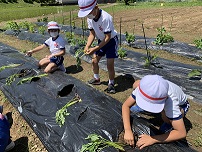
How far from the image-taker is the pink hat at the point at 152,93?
190 cm

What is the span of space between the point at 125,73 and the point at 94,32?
50.5 inches

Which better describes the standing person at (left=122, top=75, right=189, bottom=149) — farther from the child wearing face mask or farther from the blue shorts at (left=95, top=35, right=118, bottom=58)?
the child wearing face mask

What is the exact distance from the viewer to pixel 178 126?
220 cm

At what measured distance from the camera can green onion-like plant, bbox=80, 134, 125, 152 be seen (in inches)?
84.9

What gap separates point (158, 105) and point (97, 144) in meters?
0.71

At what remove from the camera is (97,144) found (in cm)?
220

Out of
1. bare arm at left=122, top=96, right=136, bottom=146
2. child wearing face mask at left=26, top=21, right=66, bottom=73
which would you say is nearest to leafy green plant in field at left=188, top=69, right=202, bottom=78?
bare arm at left=122, top=96, right=136, bottom=146

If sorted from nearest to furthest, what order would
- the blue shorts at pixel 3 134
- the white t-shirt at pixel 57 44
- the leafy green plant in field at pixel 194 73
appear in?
the blue shorts at pixel 3 134 → the leafy green plant in field at pixel 194 73 → the white t-shirt at pixel 57 44

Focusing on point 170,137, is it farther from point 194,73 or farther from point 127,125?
point 194,73

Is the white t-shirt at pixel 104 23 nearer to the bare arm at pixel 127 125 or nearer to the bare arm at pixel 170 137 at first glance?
the bare arm at pixel 127 125


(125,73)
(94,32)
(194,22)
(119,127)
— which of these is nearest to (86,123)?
(119,127)

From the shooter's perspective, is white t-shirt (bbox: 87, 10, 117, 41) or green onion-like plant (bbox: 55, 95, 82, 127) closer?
green onion-like plant (bbox: 55, 95, 82, 127)

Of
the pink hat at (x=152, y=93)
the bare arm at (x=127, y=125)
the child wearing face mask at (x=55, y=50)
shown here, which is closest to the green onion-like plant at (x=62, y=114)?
the bare arm at (x=127, y=125)

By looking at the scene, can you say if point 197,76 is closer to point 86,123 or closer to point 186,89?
point 186,89
